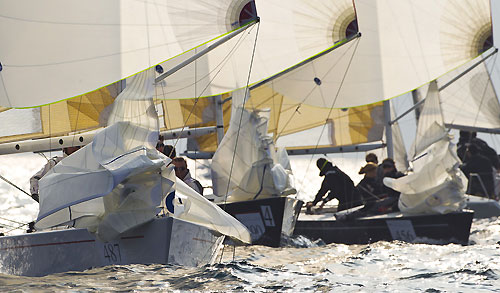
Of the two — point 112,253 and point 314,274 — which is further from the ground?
point 112,253

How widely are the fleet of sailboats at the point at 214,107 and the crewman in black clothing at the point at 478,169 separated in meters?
2.28

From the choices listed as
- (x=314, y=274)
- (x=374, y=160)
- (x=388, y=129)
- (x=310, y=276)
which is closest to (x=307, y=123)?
(x=388, y=129)

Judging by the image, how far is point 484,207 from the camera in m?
15.5

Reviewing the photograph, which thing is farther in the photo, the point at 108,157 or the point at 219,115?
the point at 219,115

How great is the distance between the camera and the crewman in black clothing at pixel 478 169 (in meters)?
16.1

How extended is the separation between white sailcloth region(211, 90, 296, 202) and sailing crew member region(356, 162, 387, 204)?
1.65m

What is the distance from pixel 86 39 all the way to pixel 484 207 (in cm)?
957

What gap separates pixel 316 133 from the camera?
1912 centimetres

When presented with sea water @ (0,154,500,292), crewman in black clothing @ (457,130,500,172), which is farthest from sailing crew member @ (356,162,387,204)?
crewman in black clothing @ (457,130,500,172)

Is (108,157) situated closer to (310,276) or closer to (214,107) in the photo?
(310,276)

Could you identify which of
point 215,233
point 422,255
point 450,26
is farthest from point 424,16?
point 215,233

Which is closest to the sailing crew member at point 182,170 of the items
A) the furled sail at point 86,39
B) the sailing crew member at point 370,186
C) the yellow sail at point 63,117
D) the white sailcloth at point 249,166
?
the yellow sail at point 63,117

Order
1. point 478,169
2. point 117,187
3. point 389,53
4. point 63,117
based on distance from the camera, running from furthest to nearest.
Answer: point 478,169
point 389,53
point 63,117
point 117,187

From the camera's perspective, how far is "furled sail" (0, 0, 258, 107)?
8102mm
